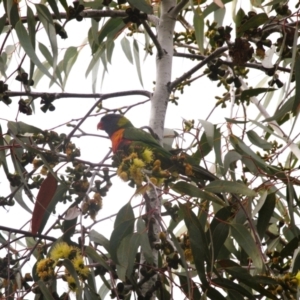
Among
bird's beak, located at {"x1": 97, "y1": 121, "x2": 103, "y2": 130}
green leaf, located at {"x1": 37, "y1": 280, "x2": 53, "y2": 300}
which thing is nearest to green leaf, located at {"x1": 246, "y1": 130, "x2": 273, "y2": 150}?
green leaf, located at {"x1": 37, "y1": 280, "x2": 53, "y2": 300}

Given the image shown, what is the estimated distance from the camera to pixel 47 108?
2.39 meters

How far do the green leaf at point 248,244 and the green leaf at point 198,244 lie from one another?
0.13 meters

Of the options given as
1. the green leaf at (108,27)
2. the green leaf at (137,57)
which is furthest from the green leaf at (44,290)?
the green leaf at (137,57)

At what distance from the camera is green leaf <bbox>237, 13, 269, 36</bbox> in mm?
2271

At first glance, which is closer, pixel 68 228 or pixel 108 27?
pixel 68 228

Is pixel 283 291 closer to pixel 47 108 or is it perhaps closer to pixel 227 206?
pixel 227 206

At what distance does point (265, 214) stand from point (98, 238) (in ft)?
1.95

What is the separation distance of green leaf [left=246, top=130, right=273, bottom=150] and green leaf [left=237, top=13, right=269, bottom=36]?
42 cm

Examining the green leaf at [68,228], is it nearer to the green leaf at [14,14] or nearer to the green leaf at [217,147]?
the green leaf at [217,147]

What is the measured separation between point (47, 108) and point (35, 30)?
316 millimetres

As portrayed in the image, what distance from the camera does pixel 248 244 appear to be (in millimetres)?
2104

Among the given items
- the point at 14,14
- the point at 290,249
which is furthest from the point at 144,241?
the point at 14,14

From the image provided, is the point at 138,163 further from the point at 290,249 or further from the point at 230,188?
the point at 290,249

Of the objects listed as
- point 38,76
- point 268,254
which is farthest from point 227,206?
point 38,76
